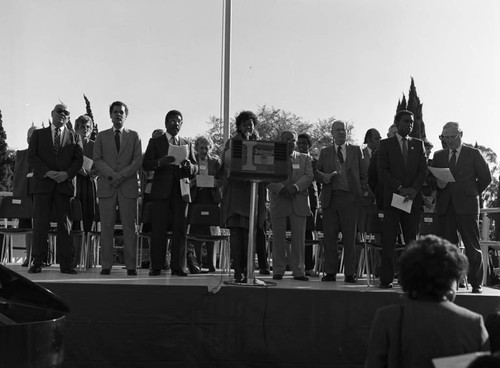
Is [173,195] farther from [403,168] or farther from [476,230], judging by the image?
[476,230]

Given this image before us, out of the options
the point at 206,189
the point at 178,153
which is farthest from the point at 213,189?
the point at 178,153

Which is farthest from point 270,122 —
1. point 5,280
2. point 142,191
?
point 5,280

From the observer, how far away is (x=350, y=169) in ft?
25.9

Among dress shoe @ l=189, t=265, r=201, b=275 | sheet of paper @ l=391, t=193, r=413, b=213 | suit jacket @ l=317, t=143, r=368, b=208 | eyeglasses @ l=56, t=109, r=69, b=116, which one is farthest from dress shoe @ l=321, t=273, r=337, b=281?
eyeglasses @ l=56, t=109, r=69, b=116

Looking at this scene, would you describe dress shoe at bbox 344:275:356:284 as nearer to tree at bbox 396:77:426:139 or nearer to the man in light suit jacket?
the man in light suit jacket

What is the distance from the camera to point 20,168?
8406 mm

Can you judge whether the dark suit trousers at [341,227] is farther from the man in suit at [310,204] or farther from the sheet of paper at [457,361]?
the sheet of paper at [457,361]

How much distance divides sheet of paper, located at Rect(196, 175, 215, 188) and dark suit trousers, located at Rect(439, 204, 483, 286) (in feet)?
8.84

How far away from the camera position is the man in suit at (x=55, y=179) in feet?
23.6

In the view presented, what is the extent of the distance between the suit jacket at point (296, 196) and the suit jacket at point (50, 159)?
215 cm

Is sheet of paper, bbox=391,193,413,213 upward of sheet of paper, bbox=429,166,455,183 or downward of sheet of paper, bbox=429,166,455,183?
downward

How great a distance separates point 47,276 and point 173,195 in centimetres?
159

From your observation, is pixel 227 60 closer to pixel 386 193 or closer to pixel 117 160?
pixel 117 160

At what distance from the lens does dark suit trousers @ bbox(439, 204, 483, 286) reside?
24.0 feet
